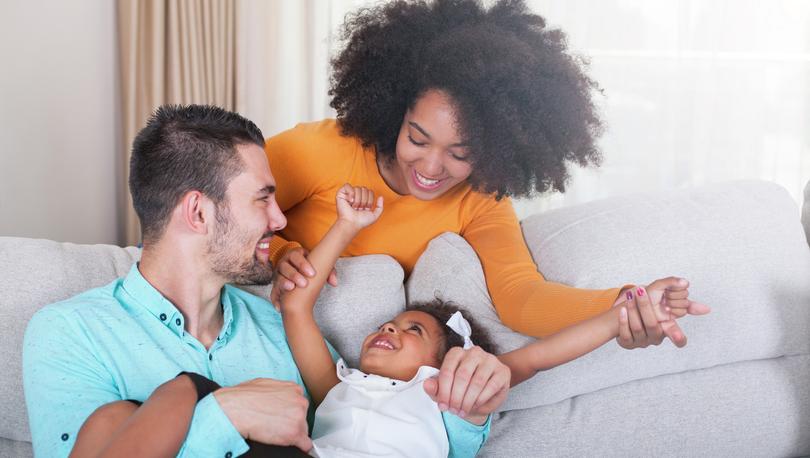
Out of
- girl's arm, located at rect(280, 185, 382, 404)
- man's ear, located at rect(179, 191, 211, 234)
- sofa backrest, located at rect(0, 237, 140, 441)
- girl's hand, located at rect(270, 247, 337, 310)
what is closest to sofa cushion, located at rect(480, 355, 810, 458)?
girl's arm, located at rect(280, 185, 382, 404)

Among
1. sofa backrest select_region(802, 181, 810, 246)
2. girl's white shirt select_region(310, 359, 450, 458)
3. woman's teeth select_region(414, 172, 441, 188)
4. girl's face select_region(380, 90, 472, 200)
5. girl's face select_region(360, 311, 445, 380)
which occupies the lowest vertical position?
girl's white shirt select_region(310, 359, 450, 458)

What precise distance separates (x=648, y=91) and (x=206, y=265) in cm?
282

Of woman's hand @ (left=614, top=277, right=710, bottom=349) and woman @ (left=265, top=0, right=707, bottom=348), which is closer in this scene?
woman's hand @ (left=614, top=277, right=710, bottom=349)

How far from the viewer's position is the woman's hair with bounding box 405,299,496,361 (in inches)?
72.1

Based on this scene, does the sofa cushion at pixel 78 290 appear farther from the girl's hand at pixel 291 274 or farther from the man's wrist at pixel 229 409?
the man's wrist at pixel 229 409

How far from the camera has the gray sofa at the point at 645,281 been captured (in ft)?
6.10

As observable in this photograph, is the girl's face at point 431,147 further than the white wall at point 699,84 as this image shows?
No

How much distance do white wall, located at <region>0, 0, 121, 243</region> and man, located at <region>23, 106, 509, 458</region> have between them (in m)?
1.59

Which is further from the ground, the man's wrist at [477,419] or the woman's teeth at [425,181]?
the woman's teeth at [425,181]

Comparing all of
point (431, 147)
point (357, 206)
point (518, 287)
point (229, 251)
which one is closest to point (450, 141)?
point (431, 147)

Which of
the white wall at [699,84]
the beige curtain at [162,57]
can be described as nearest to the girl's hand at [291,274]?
the beige curtain at [162,57]

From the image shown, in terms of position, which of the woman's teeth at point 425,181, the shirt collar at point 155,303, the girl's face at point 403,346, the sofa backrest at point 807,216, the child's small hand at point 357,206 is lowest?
the girl's face at point 403,346

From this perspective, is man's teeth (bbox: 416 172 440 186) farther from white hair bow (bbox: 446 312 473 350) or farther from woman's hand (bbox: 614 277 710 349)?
woman's hand (bbox: 614 277 710 349)

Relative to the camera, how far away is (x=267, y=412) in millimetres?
1379
